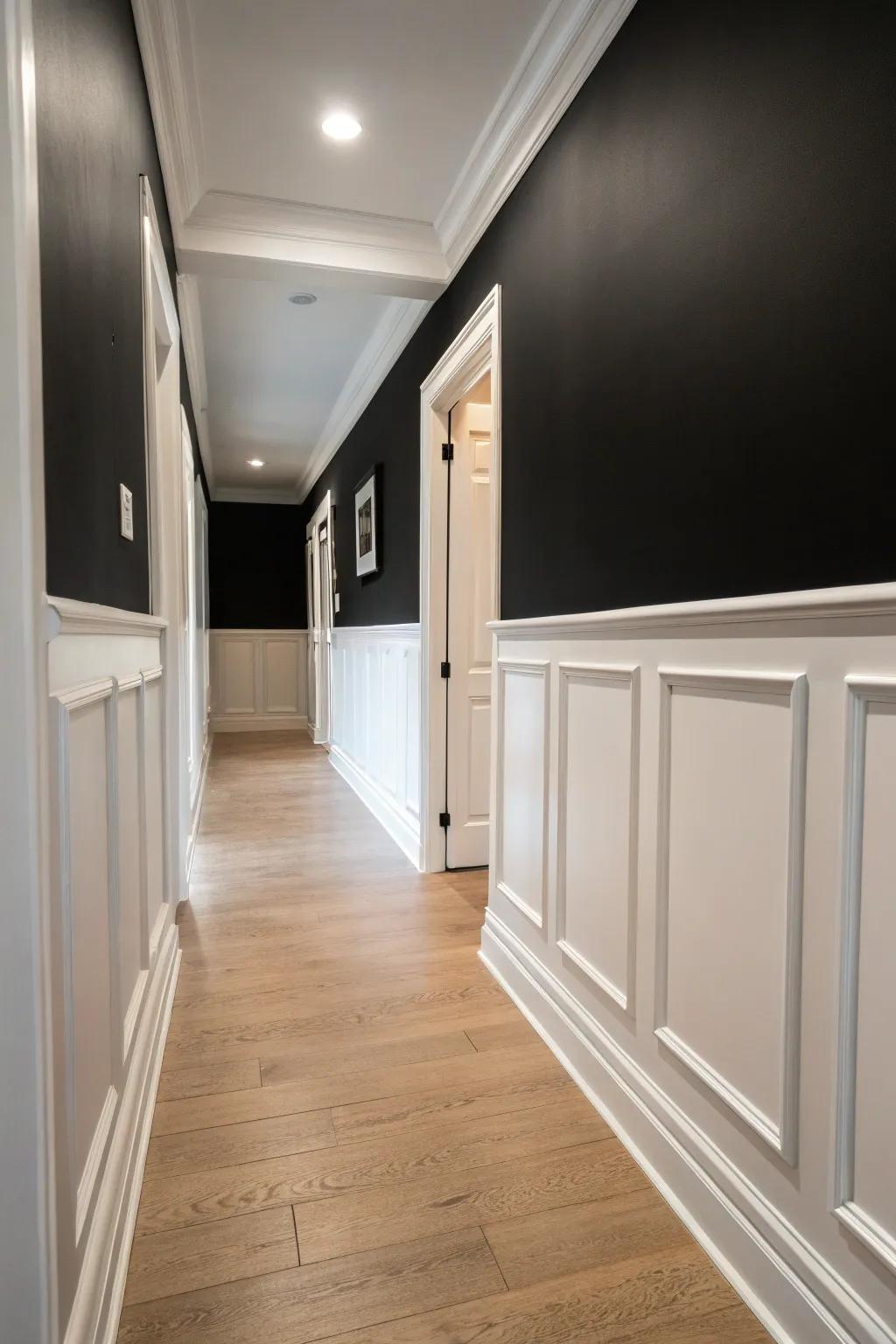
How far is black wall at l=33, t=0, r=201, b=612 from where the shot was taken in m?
1.07

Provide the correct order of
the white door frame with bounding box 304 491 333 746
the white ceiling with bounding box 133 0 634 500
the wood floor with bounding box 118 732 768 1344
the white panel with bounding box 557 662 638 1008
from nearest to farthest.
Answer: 1. the wood floor with bounding box 118 732 768 1344
2. the white panel with bounding box 557 662 638 1008
3. the white ceiling with bounding box 133 0 634 500
4. the white door frame with bounding box 304 491 333 746

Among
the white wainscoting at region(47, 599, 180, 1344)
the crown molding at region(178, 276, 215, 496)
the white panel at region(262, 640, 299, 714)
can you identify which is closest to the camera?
the white wainscoting at region(47, 599, 180, 1344)

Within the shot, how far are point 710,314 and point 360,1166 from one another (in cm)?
180

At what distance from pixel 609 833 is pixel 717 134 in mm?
1414

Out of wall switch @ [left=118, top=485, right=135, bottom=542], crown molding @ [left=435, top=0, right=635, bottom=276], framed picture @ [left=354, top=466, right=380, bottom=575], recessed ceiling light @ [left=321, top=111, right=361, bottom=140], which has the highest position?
recessed ceiling light @ [left=321, top=111, right=361, bottom=140]

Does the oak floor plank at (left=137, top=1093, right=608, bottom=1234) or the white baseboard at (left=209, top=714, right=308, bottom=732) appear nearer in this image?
the oak floor plank at (left=137, top=1093, right=608, bottom=1234)

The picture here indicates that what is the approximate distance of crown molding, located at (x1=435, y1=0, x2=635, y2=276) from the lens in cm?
182

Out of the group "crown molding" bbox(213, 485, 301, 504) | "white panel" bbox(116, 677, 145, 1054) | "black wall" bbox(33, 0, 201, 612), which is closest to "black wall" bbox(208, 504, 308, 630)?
"crown molding" bbox(213, 485, 301, 504)

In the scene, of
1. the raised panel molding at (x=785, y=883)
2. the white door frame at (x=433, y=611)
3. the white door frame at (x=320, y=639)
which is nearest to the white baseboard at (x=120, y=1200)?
the raised panel molding at (x=785, y=883)

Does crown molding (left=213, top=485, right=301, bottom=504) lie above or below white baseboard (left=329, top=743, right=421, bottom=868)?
above

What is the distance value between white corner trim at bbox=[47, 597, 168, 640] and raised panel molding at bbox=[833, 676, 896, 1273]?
3.45 feet

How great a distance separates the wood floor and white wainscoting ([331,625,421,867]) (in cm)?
122

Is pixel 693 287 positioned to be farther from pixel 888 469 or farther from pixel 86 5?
pixel 86 5

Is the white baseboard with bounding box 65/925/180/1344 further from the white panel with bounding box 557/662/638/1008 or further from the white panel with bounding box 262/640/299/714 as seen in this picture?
the white panel with bounding box 262/640/299/714
